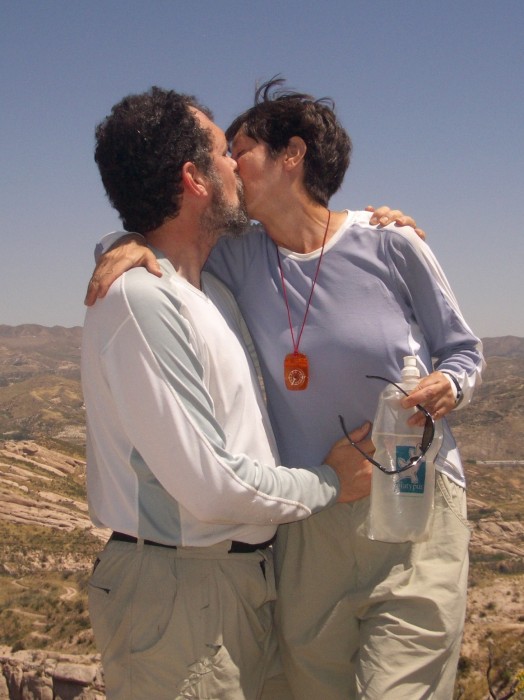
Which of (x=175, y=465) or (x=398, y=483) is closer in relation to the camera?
(x=175, y=465)

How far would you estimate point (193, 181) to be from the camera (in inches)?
127

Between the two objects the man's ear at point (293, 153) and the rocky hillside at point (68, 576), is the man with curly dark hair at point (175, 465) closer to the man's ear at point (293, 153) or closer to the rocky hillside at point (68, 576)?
the man's ear at point (293, 153)

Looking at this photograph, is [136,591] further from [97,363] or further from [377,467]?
[377,467]

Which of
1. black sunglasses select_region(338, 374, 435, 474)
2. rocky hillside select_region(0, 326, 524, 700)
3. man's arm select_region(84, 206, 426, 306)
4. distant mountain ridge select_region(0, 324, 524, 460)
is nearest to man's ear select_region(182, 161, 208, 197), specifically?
man's arm select_region(84, 206, 426, 306)

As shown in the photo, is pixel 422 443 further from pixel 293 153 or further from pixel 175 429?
pixel 293 153

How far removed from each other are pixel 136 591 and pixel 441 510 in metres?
1.35

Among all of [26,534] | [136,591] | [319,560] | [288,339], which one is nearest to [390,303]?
[288,339]

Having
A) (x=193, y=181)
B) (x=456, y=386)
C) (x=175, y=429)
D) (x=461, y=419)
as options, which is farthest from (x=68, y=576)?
(x=461, y=419)

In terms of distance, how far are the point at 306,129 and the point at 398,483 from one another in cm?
174

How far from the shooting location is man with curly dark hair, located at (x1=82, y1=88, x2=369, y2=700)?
2.68 m

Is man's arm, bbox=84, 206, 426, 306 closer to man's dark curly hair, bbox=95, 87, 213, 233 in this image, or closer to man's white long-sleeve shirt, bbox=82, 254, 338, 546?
man's white long-sleeve shirt, bbox=82, 254, 338, 546

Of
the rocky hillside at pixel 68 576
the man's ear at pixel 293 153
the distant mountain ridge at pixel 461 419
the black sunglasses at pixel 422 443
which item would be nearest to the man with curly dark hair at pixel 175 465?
the black sunglasses at pixel 422 443

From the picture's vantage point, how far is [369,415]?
11.0 ft

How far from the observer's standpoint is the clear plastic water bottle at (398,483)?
3148 millimetres
